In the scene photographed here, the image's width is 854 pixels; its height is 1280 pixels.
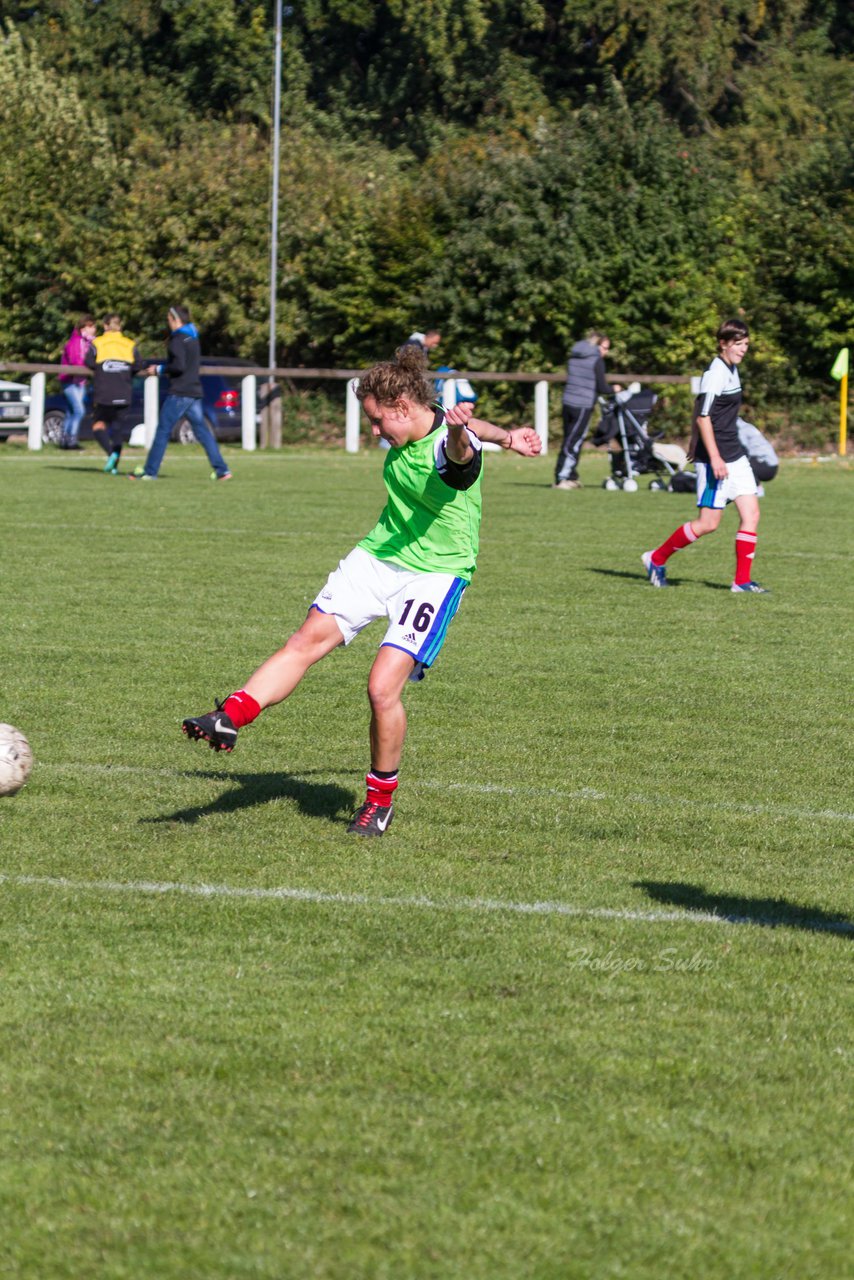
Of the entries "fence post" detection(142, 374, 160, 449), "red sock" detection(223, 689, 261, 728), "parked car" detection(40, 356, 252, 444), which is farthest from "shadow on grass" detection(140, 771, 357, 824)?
"parked car" detection(40, 356, 252, 444)

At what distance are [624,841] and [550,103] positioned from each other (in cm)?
4932

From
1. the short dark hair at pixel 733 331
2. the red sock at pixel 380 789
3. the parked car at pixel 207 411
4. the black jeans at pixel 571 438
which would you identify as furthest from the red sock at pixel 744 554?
the parked car at pixel 207 411

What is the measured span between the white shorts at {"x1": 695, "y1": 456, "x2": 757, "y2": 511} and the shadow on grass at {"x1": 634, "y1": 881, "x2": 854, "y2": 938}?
7.97 meters

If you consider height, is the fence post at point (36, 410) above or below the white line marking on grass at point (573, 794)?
above

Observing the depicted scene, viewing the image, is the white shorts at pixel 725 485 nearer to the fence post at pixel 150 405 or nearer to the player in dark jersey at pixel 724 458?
the player in dark jersey at pixel 724 458

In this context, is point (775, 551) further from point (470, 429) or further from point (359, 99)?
point (359, 99)

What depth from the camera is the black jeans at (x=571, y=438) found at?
24.1 m

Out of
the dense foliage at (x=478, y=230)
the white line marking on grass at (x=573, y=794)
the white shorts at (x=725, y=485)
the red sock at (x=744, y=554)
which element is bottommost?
the white line marking on grass at (x=573, y=794)

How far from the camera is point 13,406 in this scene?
3375 centimetres

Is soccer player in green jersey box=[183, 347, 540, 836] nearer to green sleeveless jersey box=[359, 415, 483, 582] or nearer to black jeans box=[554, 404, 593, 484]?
green sleeveless jersey box=[359, 415, 483, 582]

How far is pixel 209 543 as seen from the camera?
16359mm

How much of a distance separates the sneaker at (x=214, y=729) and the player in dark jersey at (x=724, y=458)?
25.5ft

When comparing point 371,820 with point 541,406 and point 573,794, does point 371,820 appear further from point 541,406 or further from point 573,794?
point 541,406

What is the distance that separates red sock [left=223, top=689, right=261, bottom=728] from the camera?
6230mm
